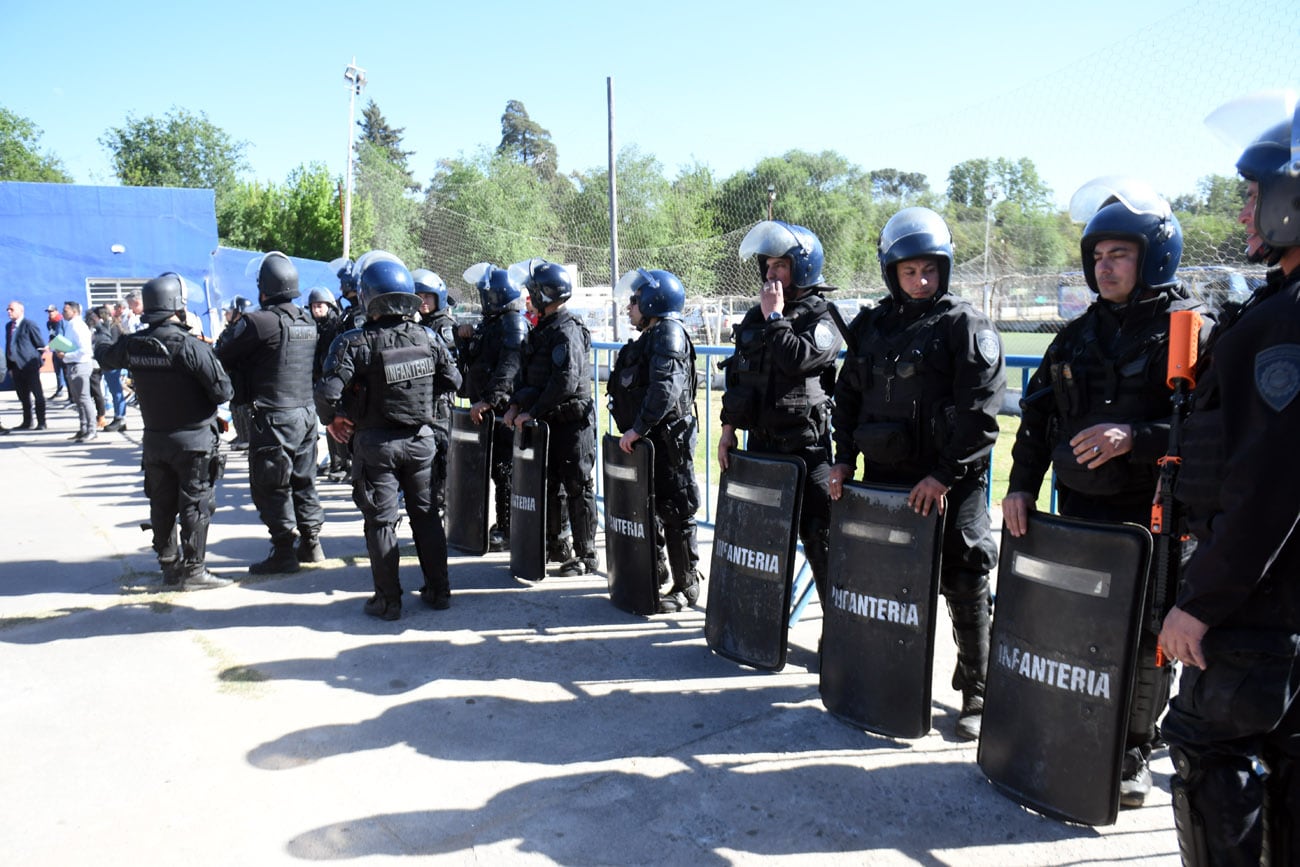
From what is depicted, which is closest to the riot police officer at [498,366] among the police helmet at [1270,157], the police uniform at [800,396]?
the police uniform at [800,396]

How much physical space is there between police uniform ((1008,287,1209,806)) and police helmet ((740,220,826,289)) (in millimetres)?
1475

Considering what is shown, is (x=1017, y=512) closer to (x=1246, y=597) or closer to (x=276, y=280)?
(x=1246, y=597)

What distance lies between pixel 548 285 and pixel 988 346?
332 centimetres

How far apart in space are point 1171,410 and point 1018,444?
55 centimetres

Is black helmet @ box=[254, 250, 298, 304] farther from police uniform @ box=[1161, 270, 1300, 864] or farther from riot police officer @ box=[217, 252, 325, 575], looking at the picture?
police uniform @ box=[1161, 270, 1300, 864]

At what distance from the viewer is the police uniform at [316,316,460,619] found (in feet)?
17.3

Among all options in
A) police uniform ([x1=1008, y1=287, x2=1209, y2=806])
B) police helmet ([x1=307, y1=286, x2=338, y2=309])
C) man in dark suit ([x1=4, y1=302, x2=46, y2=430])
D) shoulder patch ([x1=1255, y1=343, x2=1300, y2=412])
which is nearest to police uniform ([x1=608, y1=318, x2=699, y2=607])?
police uniform ([x1=1008, y1=287, x2=1209, y2=806])

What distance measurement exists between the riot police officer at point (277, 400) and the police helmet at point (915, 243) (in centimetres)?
444

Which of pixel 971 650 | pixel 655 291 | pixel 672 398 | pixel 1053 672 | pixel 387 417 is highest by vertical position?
pixel 655 291

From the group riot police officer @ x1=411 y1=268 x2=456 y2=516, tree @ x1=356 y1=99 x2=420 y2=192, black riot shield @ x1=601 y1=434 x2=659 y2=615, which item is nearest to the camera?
black riot shield @ x1=601 y1=434 x2=659 y2=615

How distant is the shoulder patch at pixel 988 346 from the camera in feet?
11.6

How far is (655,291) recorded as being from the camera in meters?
5.39

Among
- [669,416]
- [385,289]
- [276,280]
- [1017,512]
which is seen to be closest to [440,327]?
[276,280]

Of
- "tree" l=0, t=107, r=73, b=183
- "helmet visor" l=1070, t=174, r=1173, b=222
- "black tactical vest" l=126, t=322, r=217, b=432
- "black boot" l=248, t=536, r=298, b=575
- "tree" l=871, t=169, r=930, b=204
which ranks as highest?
"tree" l=0, t=107, r=73, b=183
